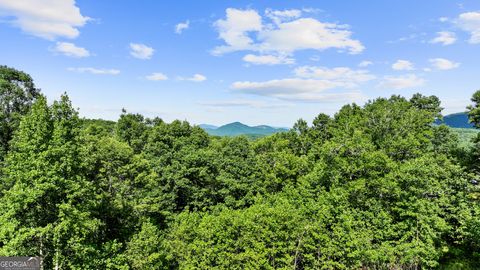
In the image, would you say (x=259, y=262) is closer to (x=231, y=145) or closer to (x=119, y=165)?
(x=119, y=165)

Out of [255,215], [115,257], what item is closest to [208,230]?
[255,215]

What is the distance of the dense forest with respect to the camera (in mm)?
18297

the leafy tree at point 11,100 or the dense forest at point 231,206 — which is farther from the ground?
the leafy tree at point 11,100

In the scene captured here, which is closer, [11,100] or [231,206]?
[11,100]

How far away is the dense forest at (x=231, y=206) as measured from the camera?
18.3 m

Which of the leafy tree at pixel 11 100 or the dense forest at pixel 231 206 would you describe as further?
the leafy tree at pixel 11 100

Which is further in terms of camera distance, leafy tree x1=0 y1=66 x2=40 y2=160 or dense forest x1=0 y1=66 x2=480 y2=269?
leafy tree x1=0 y1=66 x2=40 y2=160

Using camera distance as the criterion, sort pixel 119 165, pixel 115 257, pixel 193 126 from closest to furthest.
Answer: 1. pixel 115 257
2. pixel 119 165
3. pixel 193 126

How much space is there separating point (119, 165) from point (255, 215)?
12.5 meters

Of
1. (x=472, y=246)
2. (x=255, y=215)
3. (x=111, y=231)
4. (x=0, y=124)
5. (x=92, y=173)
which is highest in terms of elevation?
(x=0, y=124)

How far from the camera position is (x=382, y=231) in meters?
24.2

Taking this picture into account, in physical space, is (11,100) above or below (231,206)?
above

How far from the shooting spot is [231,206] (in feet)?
114

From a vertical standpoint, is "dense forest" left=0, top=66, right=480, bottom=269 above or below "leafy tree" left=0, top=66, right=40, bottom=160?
below
